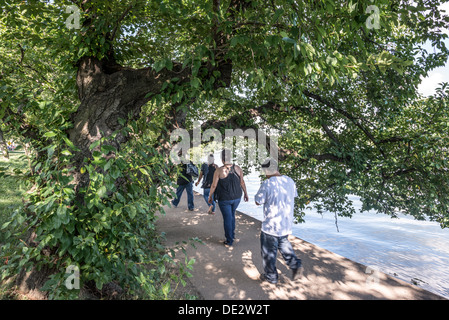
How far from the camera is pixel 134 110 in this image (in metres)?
3.58

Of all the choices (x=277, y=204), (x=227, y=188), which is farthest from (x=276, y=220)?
(x=227, y=188)

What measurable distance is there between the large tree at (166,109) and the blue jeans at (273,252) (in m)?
1.67

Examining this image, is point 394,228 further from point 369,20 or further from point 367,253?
point 369,20

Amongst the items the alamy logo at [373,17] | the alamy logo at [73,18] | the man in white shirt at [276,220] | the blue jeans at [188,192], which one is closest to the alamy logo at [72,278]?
the man in white shirt at [276,220]

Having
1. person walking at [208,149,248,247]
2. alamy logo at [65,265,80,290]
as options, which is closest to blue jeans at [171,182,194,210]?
person walking at [208,149,248,247]

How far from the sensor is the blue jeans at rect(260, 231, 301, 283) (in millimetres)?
3814

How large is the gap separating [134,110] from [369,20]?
2942 millimetres

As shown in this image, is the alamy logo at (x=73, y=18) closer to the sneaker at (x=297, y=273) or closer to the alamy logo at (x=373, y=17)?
the alamy logo at (x=373, y=17)

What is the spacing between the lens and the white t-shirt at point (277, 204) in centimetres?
374

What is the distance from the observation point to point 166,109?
4750 millimetres

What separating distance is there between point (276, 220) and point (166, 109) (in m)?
2.82

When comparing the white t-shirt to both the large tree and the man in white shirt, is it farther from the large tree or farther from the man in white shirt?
the large tree

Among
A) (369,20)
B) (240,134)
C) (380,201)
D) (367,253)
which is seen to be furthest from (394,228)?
(369,20)

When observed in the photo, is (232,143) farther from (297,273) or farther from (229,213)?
(297,273)
